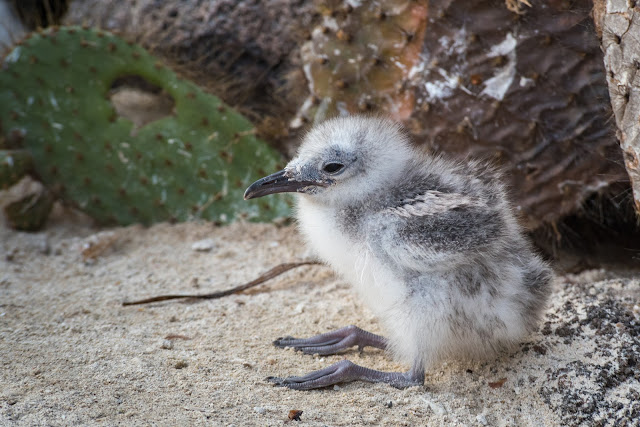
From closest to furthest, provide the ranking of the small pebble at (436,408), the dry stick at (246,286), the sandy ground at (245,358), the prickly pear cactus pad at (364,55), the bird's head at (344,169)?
the sandy ground at (245,358) < the small pebble at (436,408) < the bird's head at (344,169) < the dry stick at (246,286) < the prickly pear cactus pad at (364,55)

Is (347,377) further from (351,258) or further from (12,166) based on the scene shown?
(12,166)

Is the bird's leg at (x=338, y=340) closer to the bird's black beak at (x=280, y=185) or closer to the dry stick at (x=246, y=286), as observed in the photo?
the dry stick at (x=246, y=286)

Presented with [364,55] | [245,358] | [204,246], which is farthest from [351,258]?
[204,246]

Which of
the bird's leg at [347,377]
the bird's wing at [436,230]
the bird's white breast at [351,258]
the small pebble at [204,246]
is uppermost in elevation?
the bird's wing at [436,230]

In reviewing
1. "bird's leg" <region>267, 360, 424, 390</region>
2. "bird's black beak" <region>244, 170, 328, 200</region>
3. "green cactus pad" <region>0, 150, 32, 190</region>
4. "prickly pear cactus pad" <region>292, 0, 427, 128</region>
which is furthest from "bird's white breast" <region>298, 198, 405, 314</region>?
"green cactus pad" <region>0, 150, 32, 190</region>

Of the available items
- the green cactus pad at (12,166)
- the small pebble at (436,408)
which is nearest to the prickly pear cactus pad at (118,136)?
the green cactus pad at (12,166)

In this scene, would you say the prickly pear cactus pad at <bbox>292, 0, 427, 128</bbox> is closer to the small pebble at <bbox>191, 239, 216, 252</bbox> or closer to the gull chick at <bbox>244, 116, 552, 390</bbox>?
the gull chick at <bbox>244, 116, 552, 390</bbox>

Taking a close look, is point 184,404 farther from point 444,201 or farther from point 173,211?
point 173,211
